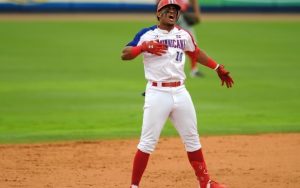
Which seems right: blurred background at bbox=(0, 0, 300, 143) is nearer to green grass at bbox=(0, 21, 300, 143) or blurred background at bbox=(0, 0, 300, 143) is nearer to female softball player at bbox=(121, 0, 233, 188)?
green grass at bbox=(0, 21, 300, 143)

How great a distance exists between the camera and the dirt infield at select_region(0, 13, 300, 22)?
2633cm

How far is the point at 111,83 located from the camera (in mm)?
15758

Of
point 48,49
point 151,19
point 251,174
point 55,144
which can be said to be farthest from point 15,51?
point 251,174

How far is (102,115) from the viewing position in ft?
41.3

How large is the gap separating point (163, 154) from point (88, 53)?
10.8 meters

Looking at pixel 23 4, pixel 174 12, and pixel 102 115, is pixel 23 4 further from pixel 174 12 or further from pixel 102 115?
pixel 174 12

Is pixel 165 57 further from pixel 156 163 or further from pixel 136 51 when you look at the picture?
pixel 156 163

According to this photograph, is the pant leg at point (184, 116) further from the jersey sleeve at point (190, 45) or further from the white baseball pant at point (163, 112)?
the jersey sleeve at point (190, 45)

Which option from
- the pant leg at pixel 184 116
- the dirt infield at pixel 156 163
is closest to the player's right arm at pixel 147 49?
the pant leg at pixel 184 116

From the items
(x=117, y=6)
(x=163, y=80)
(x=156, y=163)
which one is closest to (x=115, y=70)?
(x=156, y=163)

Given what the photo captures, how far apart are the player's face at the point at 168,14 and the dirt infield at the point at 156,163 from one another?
186 centimetres

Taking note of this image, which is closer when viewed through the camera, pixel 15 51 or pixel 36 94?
pixel 36 94

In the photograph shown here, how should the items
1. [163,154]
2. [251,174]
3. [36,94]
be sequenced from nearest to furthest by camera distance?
[251,174], [163,154], [36,94]

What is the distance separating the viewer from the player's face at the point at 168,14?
7.19 metres
